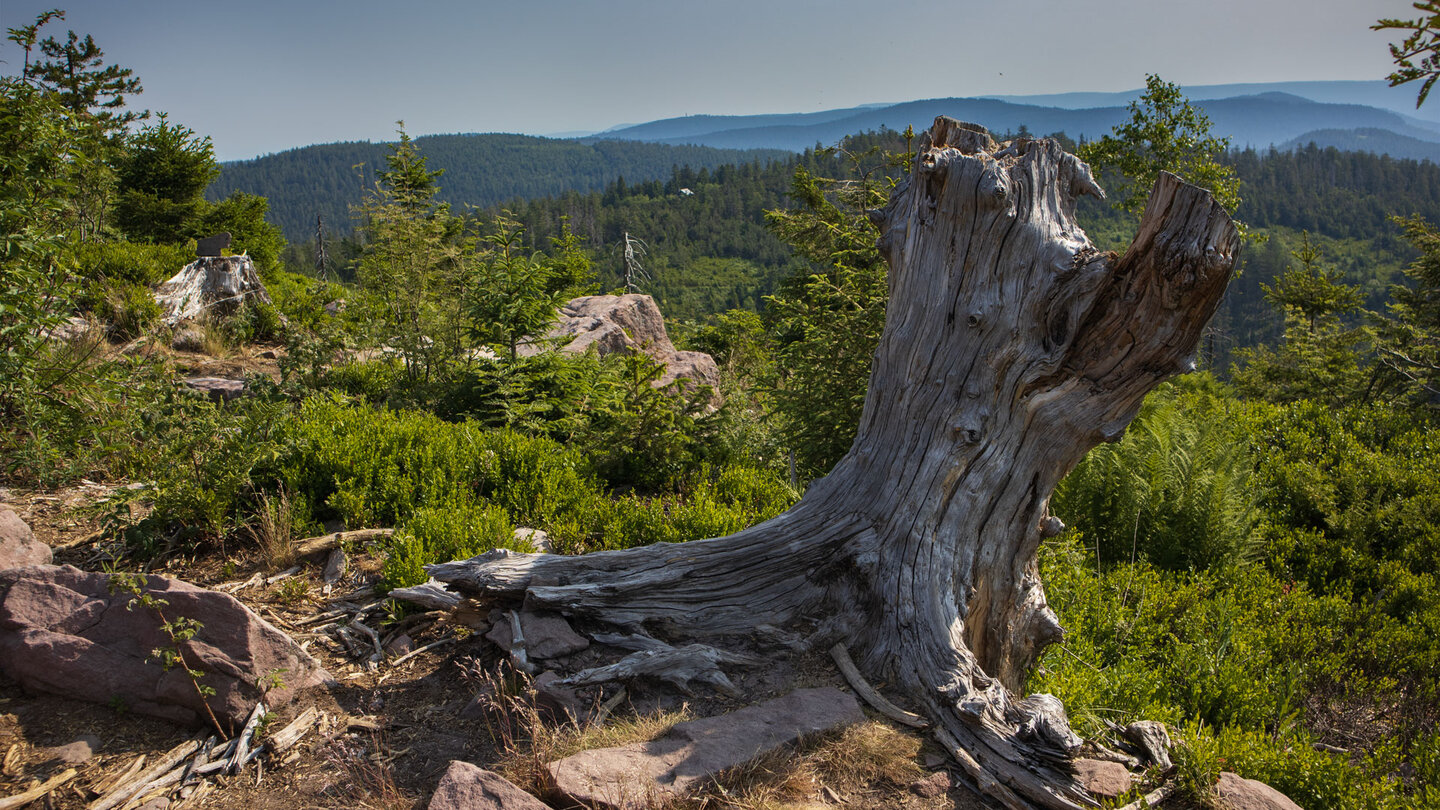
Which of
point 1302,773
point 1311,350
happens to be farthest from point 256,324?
point 1311,350

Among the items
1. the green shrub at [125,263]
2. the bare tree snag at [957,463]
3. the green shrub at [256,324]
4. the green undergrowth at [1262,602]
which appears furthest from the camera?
the green shrub at [125,263]

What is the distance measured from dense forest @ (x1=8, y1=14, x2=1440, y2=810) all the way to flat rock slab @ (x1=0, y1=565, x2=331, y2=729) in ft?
1.84

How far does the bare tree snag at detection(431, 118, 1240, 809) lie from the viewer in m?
3.69

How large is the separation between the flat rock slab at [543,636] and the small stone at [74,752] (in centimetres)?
173

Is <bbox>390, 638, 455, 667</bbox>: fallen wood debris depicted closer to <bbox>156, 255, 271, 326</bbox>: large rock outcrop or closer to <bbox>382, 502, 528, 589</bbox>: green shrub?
<bbox>382, 502, 528, 589</bbox>: green shrub

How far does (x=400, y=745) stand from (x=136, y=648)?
1.41 metres

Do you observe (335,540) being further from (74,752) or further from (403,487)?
(74,752)

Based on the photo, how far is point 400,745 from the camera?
3.42 metres

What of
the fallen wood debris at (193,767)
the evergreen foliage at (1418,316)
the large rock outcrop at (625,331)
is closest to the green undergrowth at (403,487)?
the fallen wood debris at (193,767)

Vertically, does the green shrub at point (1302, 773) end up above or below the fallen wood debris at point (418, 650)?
below

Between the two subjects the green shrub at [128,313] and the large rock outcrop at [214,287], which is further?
the large rock outcrop at [214,287]

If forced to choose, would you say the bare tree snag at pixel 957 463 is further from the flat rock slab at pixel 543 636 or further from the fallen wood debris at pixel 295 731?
the fallen wood debris at pixel 295 731

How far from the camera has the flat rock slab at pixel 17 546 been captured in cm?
414

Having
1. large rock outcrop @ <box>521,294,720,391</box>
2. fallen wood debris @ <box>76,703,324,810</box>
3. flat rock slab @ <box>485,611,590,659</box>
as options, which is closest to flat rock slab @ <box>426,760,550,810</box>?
flat rock slab @ <box>485,611,590,659</box>
